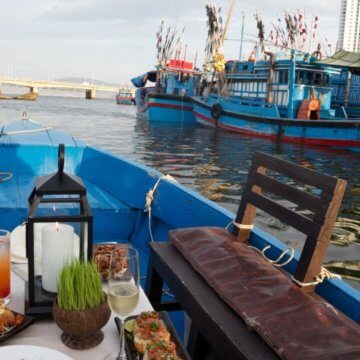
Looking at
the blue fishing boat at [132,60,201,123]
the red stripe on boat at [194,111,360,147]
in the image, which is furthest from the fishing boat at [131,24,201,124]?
the red stripe on boat at [194,111,360,147]

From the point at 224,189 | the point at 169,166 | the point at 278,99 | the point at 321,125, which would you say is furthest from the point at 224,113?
the point at 224,189

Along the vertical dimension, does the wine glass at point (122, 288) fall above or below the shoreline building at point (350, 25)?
below

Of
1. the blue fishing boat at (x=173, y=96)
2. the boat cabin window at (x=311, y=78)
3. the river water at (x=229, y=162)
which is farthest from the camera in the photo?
the blue fishing boat at (x=173, y=96)

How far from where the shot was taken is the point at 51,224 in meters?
1.52

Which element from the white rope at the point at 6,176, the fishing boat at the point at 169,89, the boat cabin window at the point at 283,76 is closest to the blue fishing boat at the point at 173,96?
the fishing boat at the point at 169,89

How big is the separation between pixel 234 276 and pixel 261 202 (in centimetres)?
57

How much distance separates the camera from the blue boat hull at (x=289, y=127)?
18172 millimetres

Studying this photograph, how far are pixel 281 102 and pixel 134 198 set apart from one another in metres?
20.2

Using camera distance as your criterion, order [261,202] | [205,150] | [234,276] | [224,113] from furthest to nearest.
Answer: [224,113], [205,150], [261,202], [234,276]

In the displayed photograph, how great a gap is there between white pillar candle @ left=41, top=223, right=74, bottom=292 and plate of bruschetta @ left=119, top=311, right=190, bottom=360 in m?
0.31

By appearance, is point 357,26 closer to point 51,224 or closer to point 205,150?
point 205,150

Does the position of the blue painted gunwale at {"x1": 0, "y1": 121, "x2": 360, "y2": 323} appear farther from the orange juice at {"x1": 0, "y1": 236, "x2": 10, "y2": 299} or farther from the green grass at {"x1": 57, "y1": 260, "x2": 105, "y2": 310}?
the orange juice at {"x1": 0, "y1": 236, "x2": 10, "y2": 299}

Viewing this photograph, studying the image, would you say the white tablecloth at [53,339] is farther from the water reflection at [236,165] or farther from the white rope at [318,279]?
the water reflection at [236,165]

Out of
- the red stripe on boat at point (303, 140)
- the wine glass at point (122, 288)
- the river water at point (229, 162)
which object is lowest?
the river water at point (229, 162)
